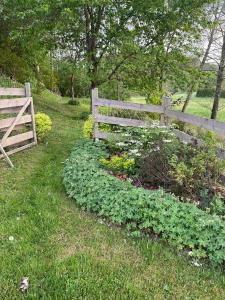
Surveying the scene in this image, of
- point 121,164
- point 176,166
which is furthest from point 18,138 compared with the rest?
point 176,166

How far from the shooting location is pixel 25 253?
3.63 meters

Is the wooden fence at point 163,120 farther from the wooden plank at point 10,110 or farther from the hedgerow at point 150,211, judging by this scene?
the wooden plank at point 10,110

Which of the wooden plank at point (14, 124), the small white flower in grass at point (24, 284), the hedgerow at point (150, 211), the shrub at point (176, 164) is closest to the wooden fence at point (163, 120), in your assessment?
the shrub at point (176, 164)

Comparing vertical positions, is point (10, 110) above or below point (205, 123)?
below

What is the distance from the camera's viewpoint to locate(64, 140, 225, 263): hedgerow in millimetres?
3641

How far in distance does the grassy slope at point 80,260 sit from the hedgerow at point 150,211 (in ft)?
0.55

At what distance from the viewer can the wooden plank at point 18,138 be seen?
25.4 ft

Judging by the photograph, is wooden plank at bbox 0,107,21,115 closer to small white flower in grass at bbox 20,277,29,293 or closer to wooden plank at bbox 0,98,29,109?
wooden plank at bbox 0,98,29,109

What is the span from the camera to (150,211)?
4.09 metres

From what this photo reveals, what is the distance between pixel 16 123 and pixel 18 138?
0.44m

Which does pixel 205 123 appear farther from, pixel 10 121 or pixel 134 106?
pixel 10 121

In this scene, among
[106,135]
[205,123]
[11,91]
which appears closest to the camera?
[205,123]

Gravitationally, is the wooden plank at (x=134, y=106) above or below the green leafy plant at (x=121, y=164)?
above

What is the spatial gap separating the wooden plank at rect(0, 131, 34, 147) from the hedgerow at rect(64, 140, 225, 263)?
280cm
